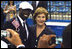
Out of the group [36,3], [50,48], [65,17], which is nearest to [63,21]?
[65,17]

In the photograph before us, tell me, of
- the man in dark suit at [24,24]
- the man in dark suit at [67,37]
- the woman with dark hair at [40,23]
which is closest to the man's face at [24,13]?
the man in dark suit at [24,24]

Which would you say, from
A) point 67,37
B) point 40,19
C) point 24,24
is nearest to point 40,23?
point 40,19

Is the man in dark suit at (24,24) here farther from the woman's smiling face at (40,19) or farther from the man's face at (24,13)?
the woman's smiling face at (40,19)

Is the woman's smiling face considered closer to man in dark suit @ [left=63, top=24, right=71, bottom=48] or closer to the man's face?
the man's face

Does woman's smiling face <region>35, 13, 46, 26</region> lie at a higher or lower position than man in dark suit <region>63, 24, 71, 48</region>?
lower

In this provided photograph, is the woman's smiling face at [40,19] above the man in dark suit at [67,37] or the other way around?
the other way around

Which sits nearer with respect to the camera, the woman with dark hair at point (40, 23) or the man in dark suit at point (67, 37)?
the man in dark suit at point (67, 37)

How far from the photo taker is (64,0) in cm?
338

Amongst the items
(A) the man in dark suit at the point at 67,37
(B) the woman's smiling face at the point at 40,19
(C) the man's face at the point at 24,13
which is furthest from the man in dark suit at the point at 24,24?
(A) the man in dark suit at the point at 67,37

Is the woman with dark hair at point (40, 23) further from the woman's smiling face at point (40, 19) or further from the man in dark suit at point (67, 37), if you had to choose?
the man in dark suit at point (67, 37)

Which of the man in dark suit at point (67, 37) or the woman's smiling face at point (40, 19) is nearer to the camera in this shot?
the man in dark suit at point (67, 37)

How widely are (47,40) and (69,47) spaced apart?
24cm

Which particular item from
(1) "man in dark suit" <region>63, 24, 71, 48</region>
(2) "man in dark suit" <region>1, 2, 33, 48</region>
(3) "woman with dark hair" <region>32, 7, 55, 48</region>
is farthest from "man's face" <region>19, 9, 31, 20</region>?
(1) "man in dark suit" <region>63, 24, 71, 48</region>

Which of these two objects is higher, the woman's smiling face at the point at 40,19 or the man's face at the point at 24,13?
the man's face at the point at 24,13
